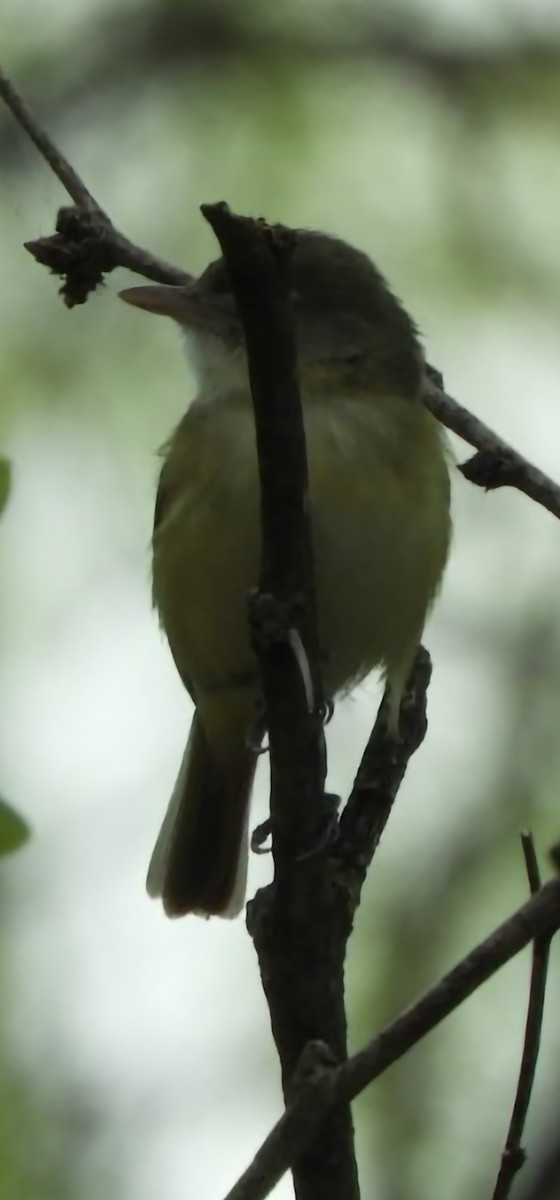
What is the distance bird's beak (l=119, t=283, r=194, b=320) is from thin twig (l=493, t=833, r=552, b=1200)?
2.71 m

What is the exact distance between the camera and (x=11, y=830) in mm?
2729

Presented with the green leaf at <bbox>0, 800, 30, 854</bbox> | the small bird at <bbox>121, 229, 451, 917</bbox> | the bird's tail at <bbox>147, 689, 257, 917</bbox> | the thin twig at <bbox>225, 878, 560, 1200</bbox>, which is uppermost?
the small bird at <bbox>121, 229, 451, 917</bbox>

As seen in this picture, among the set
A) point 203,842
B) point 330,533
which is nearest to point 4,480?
point 330,533

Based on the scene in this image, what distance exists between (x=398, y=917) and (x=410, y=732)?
3.52 metres

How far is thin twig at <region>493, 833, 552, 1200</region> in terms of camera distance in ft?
8.33

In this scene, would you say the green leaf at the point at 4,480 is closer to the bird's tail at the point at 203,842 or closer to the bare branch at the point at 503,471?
the bare branch at the point at 503,471

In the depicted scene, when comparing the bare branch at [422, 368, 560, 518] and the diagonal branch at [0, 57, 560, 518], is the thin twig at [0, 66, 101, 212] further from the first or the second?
the bare branch at [422, 368, 560, 518]

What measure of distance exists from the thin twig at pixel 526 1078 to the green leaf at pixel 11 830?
771 mm

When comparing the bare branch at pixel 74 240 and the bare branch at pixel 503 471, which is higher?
the bare branch at pixel 74 240

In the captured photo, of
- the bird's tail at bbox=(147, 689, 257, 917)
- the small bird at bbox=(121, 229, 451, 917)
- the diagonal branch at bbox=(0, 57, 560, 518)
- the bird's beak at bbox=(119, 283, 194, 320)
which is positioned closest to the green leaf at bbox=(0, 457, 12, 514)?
the diagonal branch at bbox=(0, 57, 560, 518)

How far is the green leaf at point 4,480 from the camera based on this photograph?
2.78 meters

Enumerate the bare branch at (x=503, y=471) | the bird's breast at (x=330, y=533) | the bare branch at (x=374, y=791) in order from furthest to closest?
the bird's breast at (x=330, y=533)
the bare branch at (x=503, y=471)
the bare branch at (x=374, y=791)

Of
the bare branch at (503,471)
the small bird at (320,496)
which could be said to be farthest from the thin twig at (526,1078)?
the small bird at (320,496)

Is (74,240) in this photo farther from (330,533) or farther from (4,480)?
(4,480)
